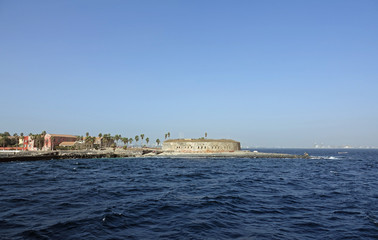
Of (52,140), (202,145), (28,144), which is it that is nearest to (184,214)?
(202,145)

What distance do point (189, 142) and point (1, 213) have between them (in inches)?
4181

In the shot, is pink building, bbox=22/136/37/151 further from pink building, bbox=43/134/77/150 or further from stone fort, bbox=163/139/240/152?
stone fort, bbox=163/139/240/152

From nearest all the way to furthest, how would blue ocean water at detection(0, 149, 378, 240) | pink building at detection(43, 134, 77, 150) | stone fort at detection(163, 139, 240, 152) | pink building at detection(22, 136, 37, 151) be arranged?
1. blue ocean water at detection(0, 149, 378, 240)
2. pink building at detection(43, 134, 77, 150)
3. stone fort at detection(163, 139, 240, 152)
4. pink building at detection(22, 136, 37, 151)

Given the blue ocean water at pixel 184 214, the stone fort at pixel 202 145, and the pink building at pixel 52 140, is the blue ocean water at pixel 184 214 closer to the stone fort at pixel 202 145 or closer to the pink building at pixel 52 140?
the stone fort at pixel 202 145

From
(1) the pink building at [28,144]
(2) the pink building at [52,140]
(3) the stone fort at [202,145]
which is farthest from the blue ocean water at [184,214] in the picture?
(1) the pink building at [28,144]

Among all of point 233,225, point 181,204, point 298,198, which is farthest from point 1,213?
point 298,198

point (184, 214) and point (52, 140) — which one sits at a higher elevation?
point (52, 140)

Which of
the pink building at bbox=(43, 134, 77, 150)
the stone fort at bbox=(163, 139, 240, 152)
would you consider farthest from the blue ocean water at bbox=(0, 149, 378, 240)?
the pink building at bbox=(43, 134, 77, 150)

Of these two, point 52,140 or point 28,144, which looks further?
point 28,144

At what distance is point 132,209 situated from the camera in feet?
54.4

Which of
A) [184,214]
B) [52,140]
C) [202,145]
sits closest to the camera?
[184,214]

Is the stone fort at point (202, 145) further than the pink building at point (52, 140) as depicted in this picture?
Yes

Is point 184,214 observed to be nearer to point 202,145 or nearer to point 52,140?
point 202,145

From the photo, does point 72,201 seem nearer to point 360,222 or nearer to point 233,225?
point 233,225
